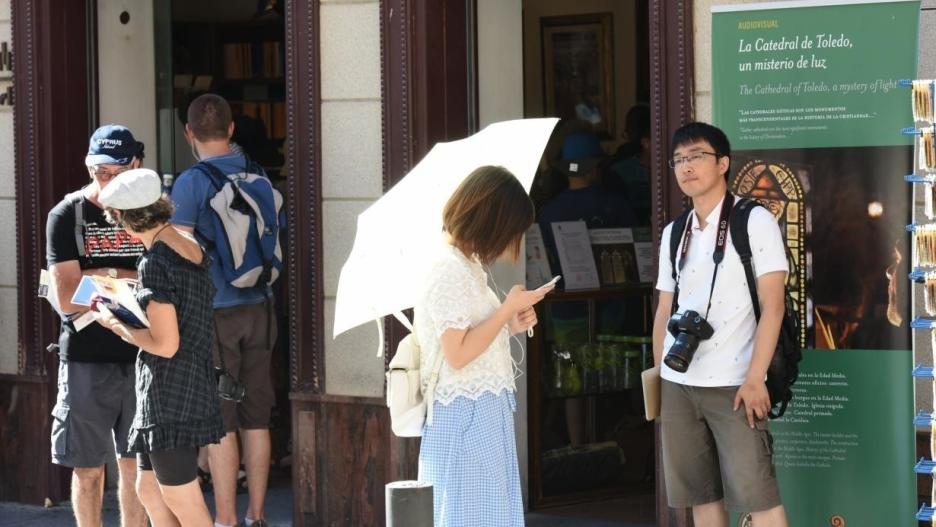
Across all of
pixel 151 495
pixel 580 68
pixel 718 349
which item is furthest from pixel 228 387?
pixel 580 68

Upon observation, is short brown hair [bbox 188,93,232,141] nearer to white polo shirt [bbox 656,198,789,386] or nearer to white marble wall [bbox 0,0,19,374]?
white marble wall [bbox 0,0,19,374]

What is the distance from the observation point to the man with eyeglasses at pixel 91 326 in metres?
6.53

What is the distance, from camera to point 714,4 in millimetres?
6797

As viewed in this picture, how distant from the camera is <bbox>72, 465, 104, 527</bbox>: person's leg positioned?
675cm

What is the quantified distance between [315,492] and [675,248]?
267 cm

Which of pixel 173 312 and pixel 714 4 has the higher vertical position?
pixel 714 4

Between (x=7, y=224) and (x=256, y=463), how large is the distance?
213 centimetres

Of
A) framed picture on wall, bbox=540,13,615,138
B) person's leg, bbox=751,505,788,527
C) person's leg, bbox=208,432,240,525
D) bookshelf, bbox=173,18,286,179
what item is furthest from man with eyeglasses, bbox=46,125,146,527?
framed picture on wall, bbox=540,13,615,138

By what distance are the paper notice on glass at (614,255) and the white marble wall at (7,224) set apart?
10.2 feet

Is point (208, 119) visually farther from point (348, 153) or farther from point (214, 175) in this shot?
point (348, 153)

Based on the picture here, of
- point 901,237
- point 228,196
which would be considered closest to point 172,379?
point 228,196

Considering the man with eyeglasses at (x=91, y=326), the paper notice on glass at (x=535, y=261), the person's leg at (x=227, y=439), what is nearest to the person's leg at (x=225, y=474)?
the person's leg at (x=227, y=439)

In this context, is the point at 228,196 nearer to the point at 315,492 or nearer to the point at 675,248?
the point at 315,492

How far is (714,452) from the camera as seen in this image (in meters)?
6.08
